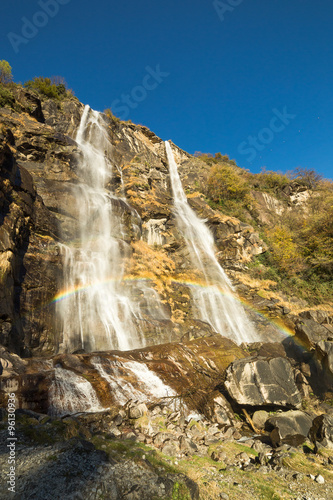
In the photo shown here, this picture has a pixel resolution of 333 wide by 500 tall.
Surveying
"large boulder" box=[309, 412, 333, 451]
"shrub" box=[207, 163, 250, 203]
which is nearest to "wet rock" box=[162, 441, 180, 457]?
"large boulder" box=[309, 412, 333, 451]

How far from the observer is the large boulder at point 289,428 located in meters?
6.34

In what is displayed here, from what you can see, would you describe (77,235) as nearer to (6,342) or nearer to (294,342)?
(6,342)

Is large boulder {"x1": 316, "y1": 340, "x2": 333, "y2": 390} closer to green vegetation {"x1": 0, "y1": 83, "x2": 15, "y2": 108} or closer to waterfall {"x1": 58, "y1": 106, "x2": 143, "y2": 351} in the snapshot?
waterfall {"x1": 58, "y1": 106, "x2": 143, "y2": 351}

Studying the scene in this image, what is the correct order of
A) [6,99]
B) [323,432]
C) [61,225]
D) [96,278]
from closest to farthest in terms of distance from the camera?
[323,432]
[96,278]
[61,225]
[6,99]

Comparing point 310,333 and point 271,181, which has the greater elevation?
point 271,181

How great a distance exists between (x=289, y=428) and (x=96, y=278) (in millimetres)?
13912

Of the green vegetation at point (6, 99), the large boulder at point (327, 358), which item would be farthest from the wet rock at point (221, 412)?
the green vegetation at point (6, 99)

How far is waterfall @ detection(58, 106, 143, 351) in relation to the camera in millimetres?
14633

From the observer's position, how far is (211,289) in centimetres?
2172

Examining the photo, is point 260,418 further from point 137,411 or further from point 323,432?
point 137,411

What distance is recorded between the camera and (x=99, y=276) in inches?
694

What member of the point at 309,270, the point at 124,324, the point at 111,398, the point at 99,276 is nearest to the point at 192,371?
the point at 111,398

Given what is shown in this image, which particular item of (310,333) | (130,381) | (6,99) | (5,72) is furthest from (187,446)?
(5,72)

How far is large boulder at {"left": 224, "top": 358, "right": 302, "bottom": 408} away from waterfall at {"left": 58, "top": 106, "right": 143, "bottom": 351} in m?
8.01
